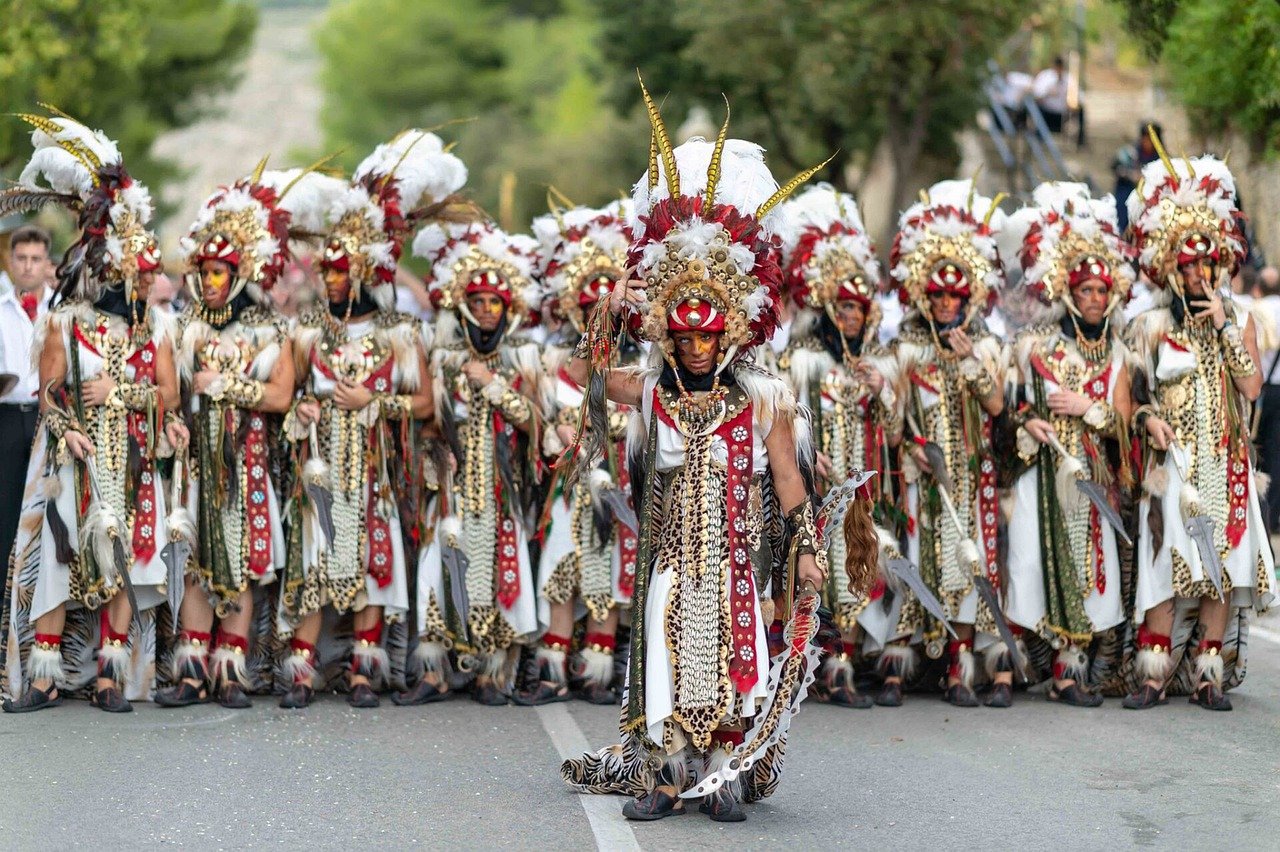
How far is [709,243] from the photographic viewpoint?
696 centimetres

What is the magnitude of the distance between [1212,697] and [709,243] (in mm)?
3885

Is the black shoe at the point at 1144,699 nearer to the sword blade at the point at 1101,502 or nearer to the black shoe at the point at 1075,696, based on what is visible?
the black shoe at the point at 1075,696

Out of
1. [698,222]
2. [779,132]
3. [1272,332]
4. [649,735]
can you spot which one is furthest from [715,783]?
[779,132]

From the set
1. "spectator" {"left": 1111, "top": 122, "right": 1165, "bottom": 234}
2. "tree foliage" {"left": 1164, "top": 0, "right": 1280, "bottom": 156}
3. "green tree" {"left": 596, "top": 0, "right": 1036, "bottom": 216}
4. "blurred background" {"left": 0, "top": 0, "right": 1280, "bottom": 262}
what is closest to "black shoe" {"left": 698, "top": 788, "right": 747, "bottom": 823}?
"blurred background" {"left": 0, "top": 0, "right": 1280, "bottom": 262}

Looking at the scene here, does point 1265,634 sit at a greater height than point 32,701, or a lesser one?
greater

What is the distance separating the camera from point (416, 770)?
7871 mm

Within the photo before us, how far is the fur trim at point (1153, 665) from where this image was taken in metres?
9.34

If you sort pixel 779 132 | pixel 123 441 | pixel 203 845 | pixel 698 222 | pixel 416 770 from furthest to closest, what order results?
1. pixel 779 132
2. pixel 123 441
3. pixel 416 770
4. pixel 698 222
5. pixel 203 845

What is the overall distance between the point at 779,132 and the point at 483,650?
1888cm

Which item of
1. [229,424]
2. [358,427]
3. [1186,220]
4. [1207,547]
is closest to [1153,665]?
[1207,547]

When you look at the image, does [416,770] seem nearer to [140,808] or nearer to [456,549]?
[140,808]

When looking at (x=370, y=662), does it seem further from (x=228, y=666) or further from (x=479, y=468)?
(x=479, y=468)

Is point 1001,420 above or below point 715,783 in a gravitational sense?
above

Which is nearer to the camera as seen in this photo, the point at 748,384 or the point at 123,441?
the point at 748,384
